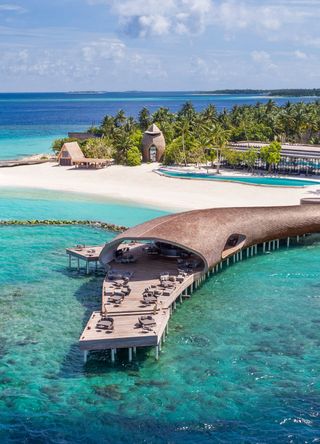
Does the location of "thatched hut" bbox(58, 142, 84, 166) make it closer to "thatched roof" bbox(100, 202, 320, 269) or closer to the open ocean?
the open ocean

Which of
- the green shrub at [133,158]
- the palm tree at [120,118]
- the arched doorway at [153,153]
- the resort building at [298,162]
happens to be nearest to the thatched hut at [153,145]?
the arched doorway at [153,153]

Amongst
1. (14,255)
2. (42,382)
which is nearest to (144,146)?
(14,255)

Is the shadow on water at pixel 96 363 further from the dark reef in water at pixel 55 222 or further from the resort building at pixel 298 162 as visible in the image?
the resort building at pixel 298 162

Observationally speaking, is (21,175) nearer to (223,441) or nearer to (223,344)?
(223,344)

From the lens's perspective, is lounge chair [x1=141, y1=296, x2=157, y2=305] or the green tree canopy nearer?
lounge chair [x1=141, y1=296, x2=157, y2=305]

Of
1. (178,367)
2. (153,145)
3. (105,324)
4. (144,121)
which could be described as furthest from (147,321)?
(144,121)

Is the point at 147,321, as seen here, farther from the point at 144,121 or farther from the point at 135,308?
the point at 144,121

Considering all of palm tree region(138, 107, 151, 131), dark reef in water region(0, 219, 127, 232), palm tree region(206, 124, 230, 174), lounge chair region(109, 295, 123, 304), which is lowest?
dark reef in water region(0, 219, 127, 232)

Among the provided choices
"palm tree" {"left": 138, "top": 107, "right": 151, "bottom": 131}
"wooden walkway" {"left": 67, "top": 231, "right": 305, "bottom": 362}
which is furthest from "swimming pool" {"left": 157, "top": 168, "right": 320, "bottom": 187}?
"palm tree" {"left": 138, "top": 107, "right": 151, "bottom": 131}
